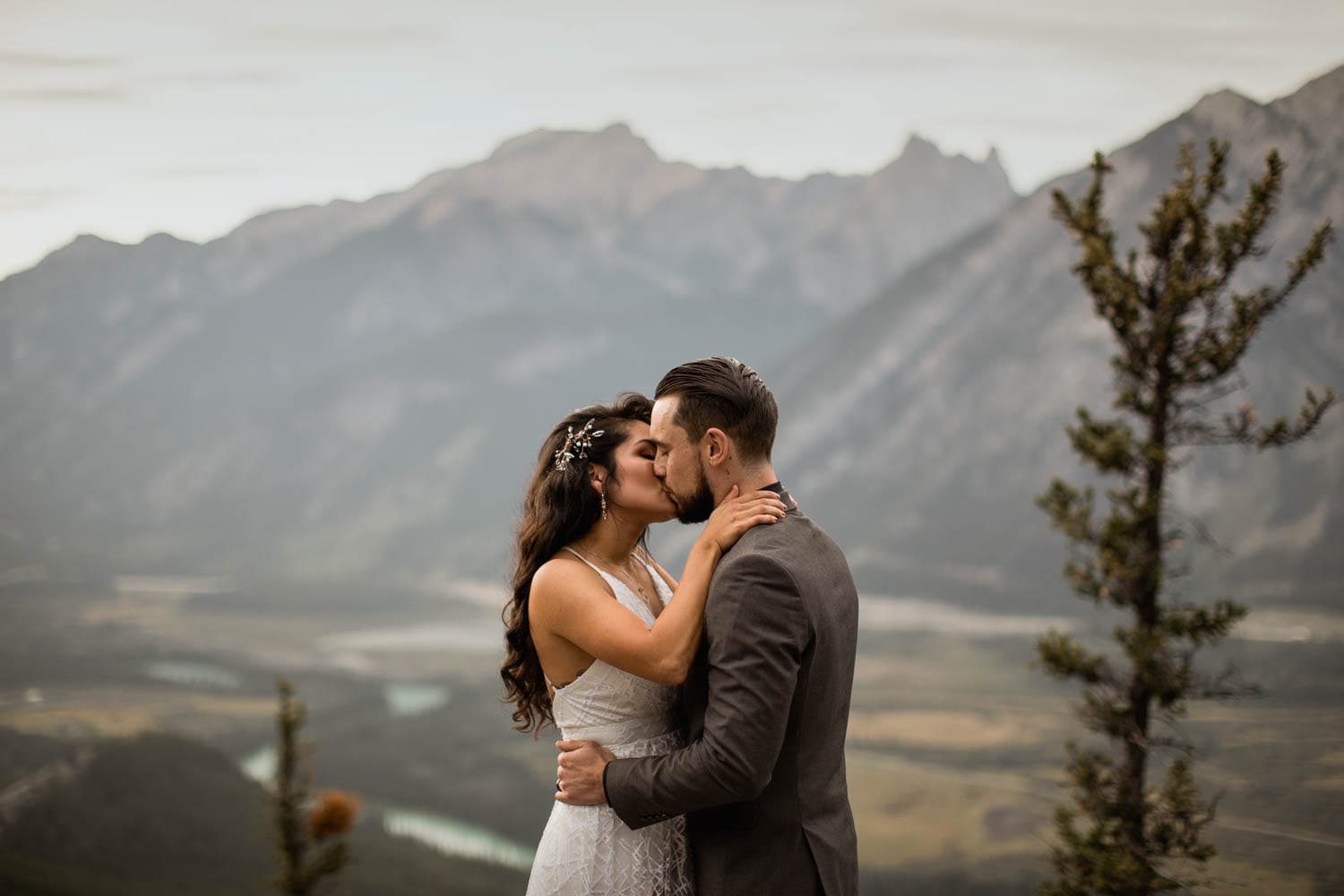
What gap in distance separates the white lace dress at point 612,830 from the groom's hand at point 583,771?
128 mm

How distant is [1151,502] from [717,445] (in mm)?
11148

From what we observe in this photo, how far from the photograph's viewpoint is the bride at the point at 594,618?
13.8 ft

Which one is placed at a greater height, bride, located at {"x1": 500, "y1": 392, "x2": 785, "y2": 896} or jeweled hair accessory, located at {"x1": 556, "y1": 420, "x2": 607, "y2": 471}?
jeweled hair accessory, located at {"x1": 556, "y1": 420, "x2": 607, "y2": 471}

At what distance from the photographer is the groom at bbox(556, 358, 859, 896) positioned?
11.8ft

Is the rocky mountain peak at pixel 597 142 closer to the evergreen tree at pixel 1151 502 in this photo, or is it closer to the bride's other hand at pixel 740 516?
the evergreen tree at pixel 1151 502

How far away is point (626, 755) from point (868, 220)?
494 ft

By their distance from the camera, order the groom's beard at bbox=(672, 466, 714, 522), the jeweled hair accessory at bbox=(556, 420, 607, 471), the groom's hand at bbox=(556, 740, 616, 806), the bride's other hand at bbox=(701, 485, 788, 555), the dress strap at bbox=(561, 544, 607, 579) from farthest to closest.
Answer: the jeweled hair accessory at bbox=(556, 420, 607, 471)
the dress strap at bbox=(561, 544, 607, 579)
the groom's hand at bbox=(556, 740, 616, 806)
the groom's beard at bbox=(672, 466, 714, 522)
the bride's other hand at bbox=(701, 485, 788, 555)

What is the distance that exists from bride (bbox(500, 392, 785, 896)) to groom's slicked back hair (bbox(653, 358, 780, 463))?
47 cm

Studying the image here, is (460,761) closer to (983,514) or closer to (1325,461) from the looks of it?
(983,514)

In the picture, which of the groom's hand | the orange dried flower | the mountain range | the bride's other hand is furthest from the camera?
the mountain range

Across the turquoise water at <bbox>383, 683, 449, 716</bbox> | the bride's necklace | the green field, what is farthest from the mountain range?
the bride's necklace

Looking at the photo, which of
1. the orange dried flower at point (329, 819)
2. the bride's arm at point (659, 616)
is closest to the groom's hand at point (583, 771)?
the bride's arm at point (659, 616)

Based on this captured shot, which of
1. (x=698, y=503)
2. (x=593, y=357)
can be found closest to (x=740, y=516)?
(x=698, y=503)

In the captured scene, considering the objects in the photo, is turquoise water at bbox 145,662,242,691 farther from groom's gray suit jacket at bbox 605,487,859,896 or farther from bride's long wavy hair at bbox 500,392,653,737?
groom's gray suit jacket at bbox 605,487,859,896
